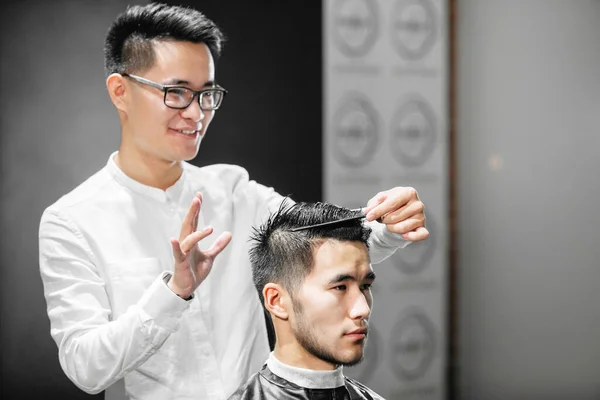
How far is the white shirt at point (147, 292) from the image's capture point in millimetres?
1827

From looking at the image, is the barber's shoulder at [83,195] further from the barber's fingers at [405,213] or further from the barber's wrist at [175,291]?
the barber's fingers at [405,213]

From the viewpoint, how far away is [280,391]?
1.92 meters

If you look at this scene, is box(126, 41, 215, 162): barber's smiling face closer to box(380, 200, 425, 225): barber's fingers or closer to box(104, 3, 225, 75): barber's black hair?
box(104, 3, 225, 75): barber's black hair

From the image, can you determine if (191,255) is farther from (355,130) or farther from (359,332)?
(355,130)

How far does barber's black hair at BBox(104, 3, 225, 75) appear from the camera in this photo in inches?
78.7

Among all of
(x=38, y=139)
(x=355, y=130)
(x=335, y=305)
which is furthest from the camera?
(x=355, y=130)

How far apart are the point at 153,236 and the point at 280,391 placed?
55 centimetres

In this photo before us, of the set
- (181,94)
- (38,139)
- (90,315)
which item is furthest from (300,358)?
(38,139)

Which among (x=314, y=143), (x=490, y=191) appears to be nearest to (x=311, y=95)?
(x=314, y=143)

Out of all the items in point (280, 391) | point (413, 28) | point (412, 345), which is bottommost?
point (412, 345)

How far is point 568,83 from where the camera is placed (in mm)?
3912

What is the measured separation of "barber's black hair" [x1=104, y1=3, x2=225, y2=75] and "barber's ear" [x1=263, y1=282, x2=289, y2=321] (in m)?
0.68

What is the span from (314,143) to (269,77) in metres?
0.34

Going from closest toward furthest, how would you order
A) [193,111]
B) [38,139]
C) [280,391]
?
[280,391] → [193,111] → [38,139]
